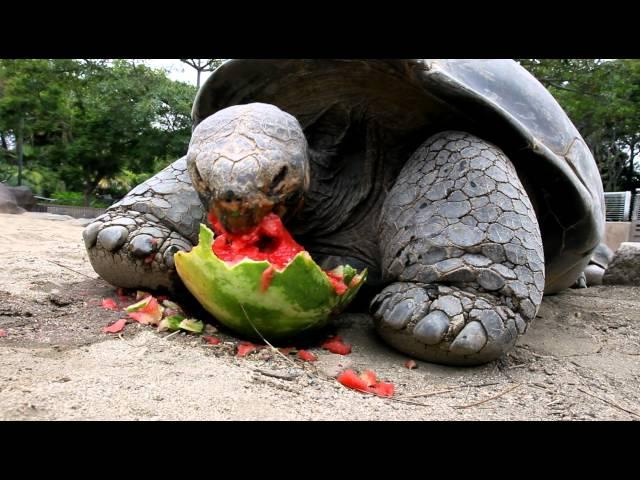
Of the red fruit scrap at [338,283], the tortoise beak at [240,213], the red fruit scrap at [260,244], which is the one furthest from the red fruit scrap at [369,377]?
the tortoise beak at [240,213]

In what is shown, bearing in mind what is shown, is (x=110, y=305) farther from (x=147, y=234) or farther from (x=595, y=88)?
(x=595, y=88)

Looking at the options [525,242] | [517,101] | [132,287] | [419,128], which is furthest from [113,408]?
[517,101]

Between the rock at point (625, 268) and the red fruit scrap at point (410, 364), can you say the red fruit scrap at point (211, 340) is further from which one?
the rock at point (625, 268)

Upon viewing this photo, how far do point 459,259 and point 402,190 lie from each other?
0.45 m

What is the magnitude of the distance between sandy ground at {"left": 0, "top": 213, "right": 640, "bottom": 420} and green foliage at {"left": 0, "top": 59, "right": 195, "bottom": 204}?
12755 millimetres

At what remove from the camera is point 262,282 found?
5.39 feet

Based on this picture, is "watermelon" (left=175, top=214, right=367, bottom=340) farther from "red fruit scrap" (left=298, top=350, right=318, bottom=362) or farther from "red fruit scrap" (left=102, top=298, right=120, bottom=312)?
"red fruit scrap" (left=102, top=298, right=120, bottom=312)

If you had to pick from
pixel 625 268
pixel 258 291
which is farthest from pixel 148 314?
pixel 625 268

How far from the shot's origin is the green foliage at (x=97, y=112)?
14.2m

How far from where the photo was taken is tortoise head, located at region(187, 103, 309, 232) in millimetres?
1721

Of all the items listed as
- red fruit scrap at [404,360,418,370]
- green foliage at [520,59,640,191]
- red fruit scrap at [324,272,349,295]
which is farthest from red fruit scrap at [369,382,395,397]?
green foliage at [520,59,640,191]

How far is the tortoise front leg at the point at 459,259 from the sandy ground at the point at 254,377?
0.12m

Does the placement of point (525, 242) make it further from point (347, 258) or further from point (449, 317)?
point (347, 258)

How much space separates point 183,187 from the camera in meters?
2.56
